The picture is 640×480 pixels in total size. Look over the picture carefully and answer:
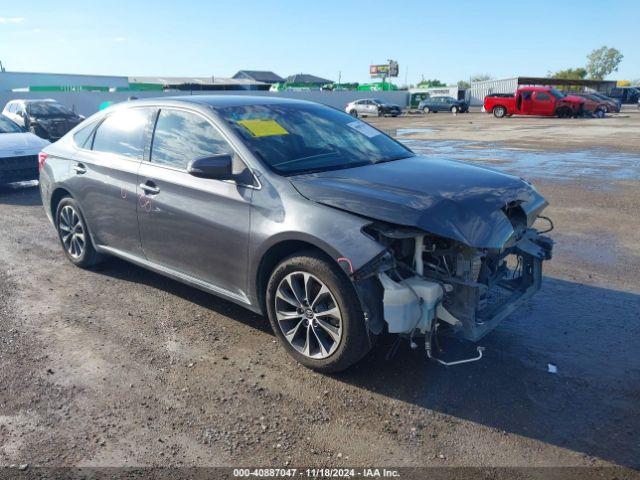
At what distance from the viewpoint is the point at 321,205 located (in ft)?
11.2

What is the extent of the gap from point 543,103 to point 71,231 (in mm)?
35918

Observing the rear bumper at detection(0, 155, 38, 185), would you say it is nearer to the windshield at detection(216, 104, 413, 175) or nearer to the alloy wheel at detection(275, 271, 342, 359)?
the windshield at detection(216, 104, 413, 175)

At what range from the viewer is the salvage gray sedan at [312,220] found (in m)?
3.25

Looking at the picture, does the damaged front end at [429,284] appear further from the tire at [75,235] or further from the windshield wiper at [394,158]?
the tire at [75,235]

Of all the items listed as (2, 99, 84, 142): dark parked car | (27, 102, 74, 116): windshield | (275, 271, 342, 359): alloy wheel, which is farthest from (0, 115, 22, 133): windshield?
(275, 271, 342, 359): alloy wheel

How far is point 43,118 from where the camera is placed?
58.3 ft

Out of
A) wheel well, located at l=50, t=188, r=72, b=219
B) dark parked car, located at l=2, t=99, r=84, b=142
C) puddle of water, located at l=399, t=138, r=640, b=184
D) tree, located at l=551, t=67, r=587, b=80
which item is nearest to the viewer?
wheel well, located at l=50, t=188, r=72, b=219

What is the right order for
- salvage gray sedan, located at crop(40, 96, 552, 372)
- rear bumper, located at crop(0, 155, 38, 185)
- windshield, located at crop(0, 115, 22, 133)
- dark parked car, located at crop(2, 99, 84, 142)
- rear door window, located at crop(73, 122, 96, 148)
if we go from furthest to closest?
1. dark parked car, located at crop(2, 99, 84, 142)
2. windshield, located at crop(0, 115, 22, 133)
3. rear bumper, located at crop(0, 155, 38, 185)
4. rear door window, located at crop(73, 122, 96, 148)
5. salvage gray sedan, located at crop(40, 96, 552, 372)

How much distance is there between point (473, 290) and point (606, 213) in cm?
579

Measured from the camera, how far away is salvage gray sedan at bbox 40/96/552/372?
3.25 metres

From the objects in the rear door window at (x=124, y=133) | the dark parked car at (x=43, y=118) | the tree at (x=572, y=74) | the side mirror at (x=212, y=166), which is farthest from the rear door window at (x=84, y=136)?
the tree at (x=572, y=74)

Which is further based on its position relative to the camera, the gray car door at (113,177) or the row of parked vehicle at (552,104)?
the row of parked vehicle at (552,104)

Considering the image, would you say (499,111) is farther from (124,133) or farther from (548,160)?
(124,133)

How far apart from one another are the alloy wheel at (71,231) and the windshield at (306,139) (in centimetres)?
225
